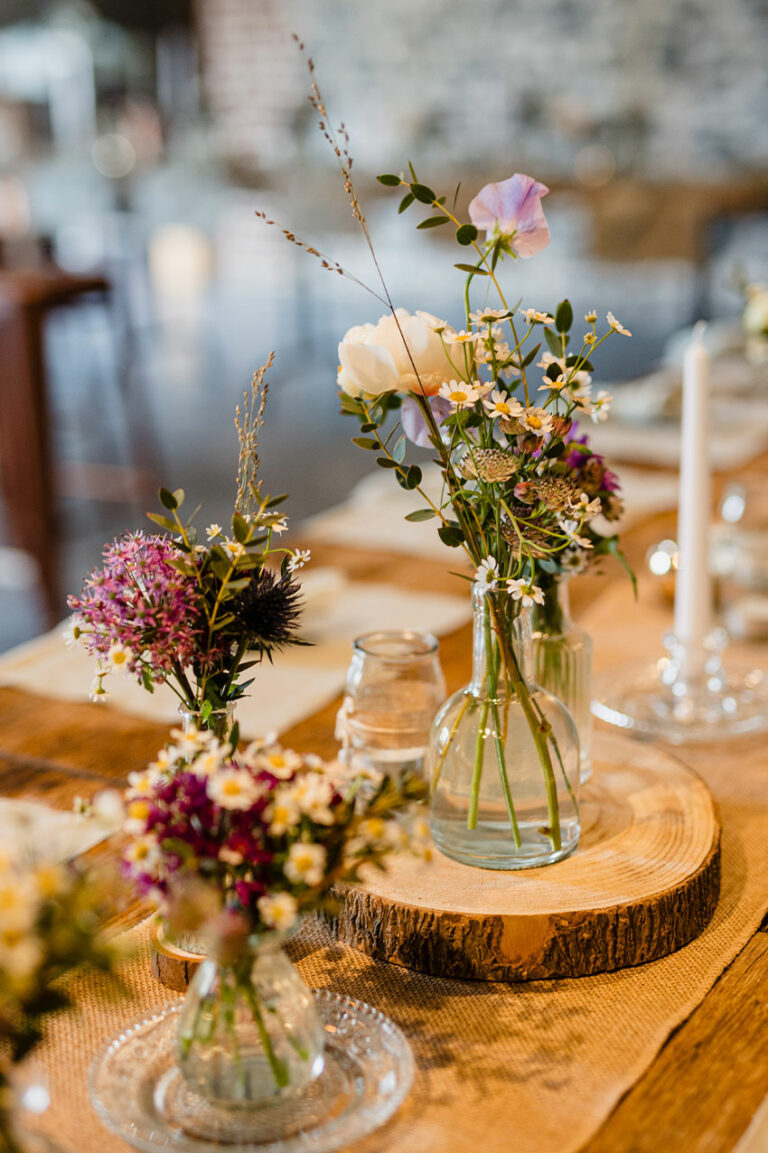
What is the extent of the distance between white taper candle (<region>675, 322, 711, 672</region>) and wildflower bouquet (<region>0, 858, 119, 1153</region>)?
732mm

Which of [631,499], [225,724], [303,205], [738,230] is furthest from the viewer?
[738,230]

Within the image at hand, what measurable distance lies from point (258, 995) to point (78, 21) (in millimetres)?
10083

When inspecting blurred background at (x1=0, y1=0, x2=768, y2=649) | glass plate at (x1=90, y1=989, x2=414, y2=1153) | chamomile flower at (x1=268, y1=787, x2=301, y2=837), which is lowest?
glass plate at (x1=90, y1=989, x2=414, y2=1153)

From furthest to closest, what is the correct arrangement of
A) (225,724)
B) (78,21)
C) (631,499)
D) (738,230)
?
1. (78,21)
2. (738,230)
3. (631,499)
4. (225,724)

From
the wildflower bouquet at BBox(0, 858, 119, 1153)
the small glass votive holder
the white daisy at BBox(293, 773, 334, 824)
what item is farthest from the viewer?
the small glass votive holder

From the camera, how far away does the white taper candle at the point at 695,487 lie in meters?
1.08

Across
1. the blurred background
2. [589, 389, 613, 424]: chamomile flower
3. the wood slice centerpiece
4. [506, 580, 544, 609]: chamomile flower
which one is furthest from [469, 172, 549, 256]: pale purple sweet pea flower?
the blurred background

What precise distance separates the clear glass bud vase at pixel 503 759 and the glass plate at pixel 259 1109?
16cm

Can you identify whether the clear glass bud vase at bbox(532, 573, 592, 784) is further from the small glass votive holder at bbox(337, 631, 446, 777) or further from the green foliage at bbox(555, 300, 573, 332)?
the green foliage at bbox(555, 300, 573, 332)

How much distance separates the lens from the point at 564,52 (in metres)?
8.58

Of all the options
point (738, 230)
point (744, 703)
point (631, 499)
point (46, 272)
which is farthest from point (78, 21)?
point (744, 703)

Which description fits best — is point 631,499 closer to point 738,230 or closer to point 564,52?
point 738,230

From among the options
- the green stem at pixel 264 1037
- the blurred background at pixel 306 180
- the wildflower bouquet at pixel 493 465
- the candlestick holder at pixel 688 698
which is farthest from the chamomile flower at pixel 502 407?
the blurred background at pixel 306 180

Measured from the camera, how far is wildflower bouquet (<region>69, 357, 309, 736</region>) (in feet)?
2.23
